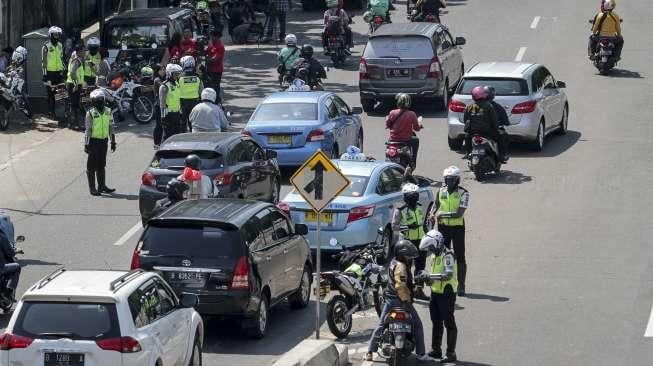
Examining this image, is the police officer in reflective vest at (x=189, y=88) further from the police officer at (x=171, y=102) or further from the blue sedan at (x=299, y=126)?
the blue sedan at (x=299, y=126)

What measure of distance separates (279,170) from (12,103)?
24.3ft

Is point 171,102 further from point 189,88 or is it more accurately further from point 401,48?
point 401,48

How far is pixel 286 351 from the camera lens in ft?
59.0

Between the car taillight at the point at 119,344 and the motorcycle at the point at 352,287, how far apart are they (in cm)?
474

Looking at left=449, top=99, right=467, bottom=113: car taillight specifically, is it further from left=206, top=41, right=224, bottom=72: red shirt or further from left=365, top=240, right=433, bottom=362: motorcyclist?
left=365, top=240, right=433, bottom=362: motorcyclist

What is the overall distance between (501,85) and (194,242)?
13215 mm

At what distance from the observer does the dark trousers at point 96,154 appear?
2625cm

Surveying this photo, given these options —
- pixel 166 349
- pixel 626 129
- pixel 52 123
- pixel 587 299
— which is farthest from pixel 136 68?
pixel 166 349

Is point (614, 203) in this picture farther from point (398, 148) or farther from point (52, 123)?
point (52, 123)

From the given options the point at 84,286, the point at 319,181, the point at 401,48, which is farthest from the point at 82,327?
the point at 401,48

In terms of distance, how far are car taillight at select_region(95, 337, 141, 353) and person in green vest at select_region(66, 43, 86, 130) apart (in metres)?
18.1

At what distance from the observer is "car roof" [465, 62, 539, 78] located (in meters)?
29.9

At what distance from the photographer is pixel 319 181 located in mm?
18719

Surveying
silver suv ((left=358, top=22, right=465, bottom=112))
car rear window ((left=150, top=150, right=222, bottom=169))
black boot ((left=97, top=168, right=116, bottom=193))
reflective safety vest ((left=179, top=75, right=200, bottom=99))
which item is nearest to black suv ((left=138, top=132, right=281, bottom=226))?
car rear window ((left=150, top=150, right=222, bottom=169))
